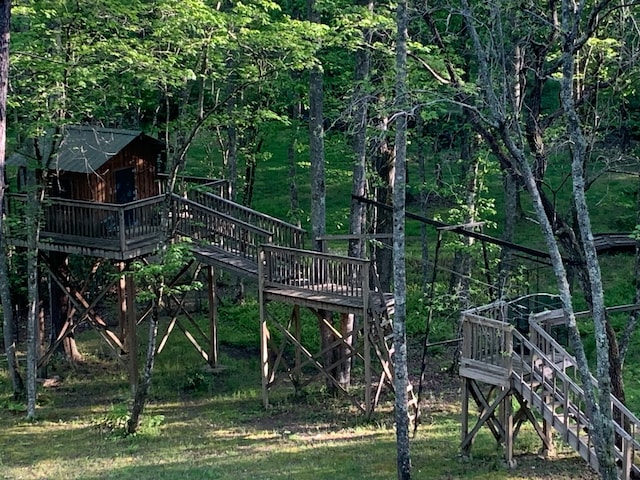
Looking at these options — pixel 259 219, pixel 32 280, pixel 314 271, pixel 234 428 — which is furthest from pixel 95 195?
pixel 234 428

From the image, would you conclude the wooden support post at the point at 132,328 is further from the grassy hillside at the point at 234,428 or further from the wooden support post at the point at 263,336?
the wooden support post at the point at 263,336

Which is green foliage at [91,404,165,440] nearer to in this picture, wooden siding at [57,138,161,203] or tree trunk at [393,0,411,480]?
wooden siding at [57,138,161,203]

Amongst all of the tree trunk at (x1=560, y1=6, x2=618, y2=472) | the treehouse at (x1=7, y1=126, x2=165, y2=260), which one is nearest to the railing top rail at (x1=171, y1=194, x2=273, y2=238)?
the treehouse at (x1=7, y1=126, x2=165, y2=260)

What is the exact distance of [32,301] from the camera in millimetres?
18781

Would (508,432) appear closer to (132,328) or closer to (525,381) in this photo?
(525,381)

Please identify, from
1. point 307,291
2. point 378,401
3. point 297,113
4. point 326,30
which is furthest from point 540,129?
point 297,113

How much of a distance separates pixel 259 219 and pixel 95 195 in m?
4.24

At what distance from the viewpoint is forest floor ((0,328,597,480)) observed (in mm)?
14727

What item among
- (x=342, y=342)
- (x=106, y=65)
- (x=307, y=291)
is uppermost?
(x=106, y=65)

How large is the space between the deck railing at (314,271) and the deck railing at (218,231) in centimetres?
61

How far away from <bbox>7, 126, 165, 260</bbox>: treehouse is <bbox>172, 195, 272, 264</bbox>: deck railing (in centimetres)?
76

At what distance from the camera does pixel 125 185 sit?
20.9m

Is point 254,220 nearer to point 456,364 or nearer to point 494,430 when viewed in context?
point 456,364

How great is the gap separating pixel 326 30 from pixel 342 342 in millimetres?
6981
